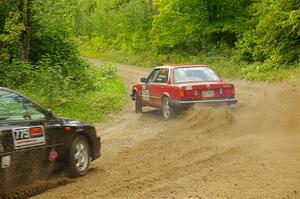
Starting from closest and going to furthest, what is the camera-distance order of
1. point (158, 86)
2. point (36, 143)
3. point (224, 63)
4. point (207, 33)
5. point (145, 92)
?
point (36, 143), point (158, 86), point (145, 92), point (224, 63), point (207, 33)

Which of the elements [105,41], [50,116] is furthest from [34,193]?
[105,41]

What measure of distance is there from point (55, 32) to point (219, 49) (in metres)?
17.9

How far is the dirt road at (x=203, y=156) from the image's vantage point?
22.2 ft

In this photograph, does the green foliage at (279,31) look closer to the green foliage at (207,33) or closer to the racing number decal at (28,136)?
the green foliage at (207,33)

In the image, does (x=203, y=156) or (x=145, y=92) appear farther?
(x=145, y=92)

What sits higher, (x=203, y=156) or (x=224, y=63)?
(x=224, y=63)

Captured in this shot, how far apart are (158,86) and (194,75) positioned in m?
1.18

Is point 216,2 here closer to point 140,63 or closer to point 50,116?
point 140,63

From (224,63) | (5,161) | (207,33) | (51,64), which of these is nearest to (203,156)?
(5,161)

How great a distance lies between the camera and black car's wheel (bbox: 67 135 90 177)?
25.7 ft

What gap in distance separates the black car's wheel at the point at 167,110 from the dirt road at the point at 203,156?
0.25 m

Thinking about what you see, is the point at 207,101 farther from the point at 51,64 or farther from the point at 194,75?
the point at 51,64

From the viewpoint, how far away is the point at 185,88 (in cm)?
1379

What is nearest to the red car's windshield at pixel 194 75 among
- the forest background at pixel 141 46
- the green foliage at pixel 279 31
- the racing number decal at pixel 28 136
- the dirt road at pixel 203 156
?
the dirt road at pixel 203 156
